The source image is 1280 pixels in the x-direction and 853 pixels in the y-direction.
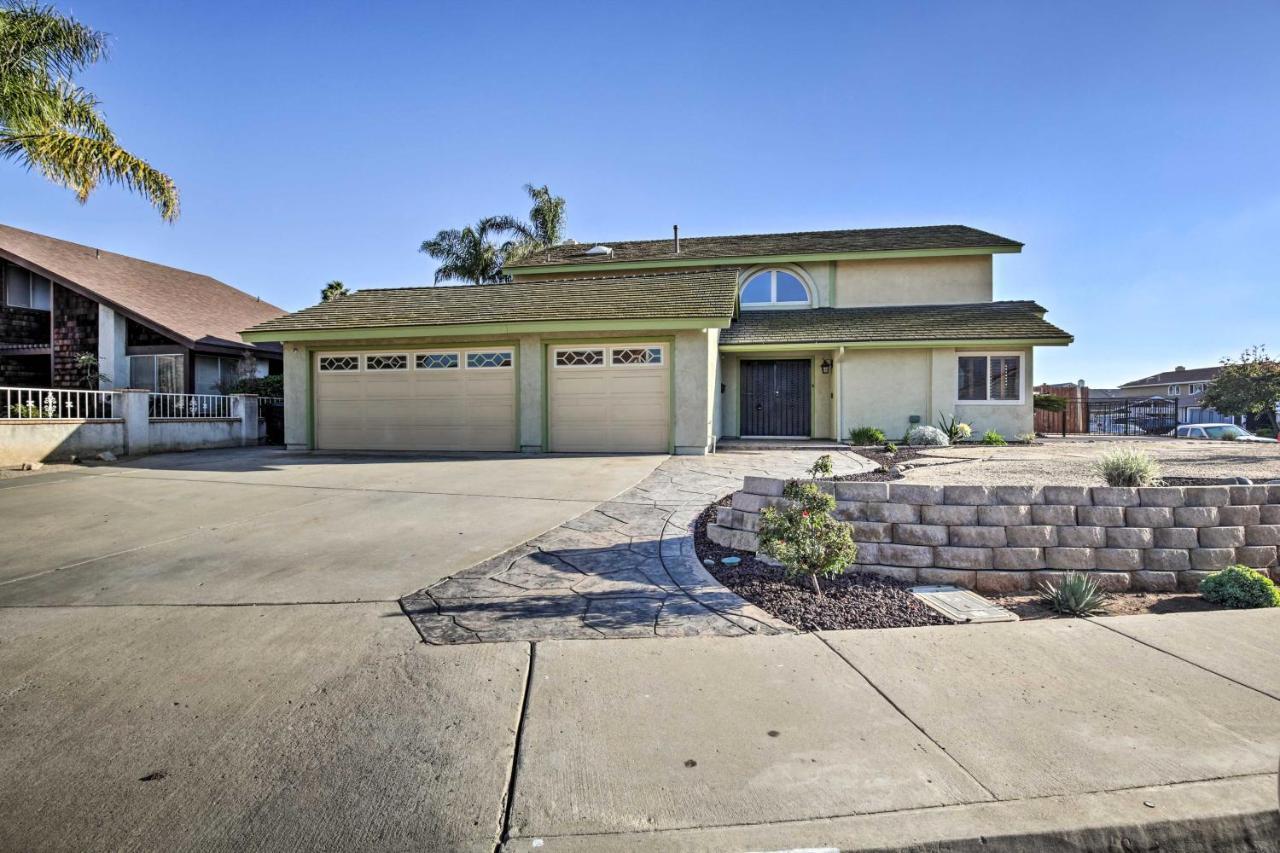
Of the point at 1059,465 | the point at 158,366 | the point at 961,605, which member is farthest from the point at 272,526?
the point at 158,366

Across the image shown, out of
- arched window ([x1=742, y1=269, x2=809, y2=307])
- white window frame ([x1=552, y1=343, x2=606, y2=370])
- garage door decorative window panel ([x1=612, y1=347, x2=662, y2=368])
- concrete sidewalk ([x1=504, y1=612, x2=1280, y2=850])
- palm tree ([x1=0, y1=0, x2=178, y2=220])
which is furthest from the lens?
arched window ([x1=742, y1=269, x2=809, y2=307])

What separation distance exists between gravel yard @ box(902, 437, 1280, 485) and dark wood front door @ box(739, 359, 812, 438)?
214 inches

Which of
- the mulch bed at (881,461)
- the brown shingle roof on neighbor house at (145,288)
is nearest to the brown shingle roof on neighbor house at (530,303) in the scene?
the mulch bed at (881,461)

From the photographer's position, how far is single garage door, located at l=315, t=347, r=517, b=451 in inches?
554

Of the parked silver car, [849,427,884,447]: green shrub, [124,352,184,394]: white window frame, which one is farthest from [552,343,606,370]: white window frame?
the parked silver car

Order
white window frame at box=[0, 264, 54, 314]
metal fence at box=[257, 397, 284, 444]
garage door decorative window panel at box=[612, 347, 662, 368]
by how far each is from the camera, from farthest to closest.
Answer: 1. white window frame at box=[0, 264, 54, 314]
2. metal fence at box=[257, 397, 284, 444]
3. garage door decorative window panel at box=[612, 347, 662, 368]

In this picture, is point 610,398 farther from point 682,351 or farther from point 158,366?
point 158,366

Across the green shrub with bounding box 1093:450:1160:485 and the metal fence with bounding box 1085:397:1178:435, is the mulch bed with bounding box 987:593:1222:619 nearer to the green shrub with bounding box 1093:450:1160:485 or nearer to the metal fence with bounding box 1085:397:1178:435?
the green shrub with bounding box 1093:450:1160:485

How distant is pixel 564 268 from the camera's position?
20.0m

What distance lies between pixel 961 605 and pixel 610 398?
967cm

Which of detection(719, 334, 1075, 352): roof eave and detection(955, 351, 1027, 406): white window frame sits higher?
detection(719, 334, 1075, 352): roof eave

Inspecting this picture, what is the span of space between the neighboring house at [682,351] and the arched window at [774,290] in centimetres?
4

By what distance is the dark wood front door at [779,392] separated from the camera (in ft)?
56.7

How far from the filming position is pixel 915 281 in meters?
18.2
